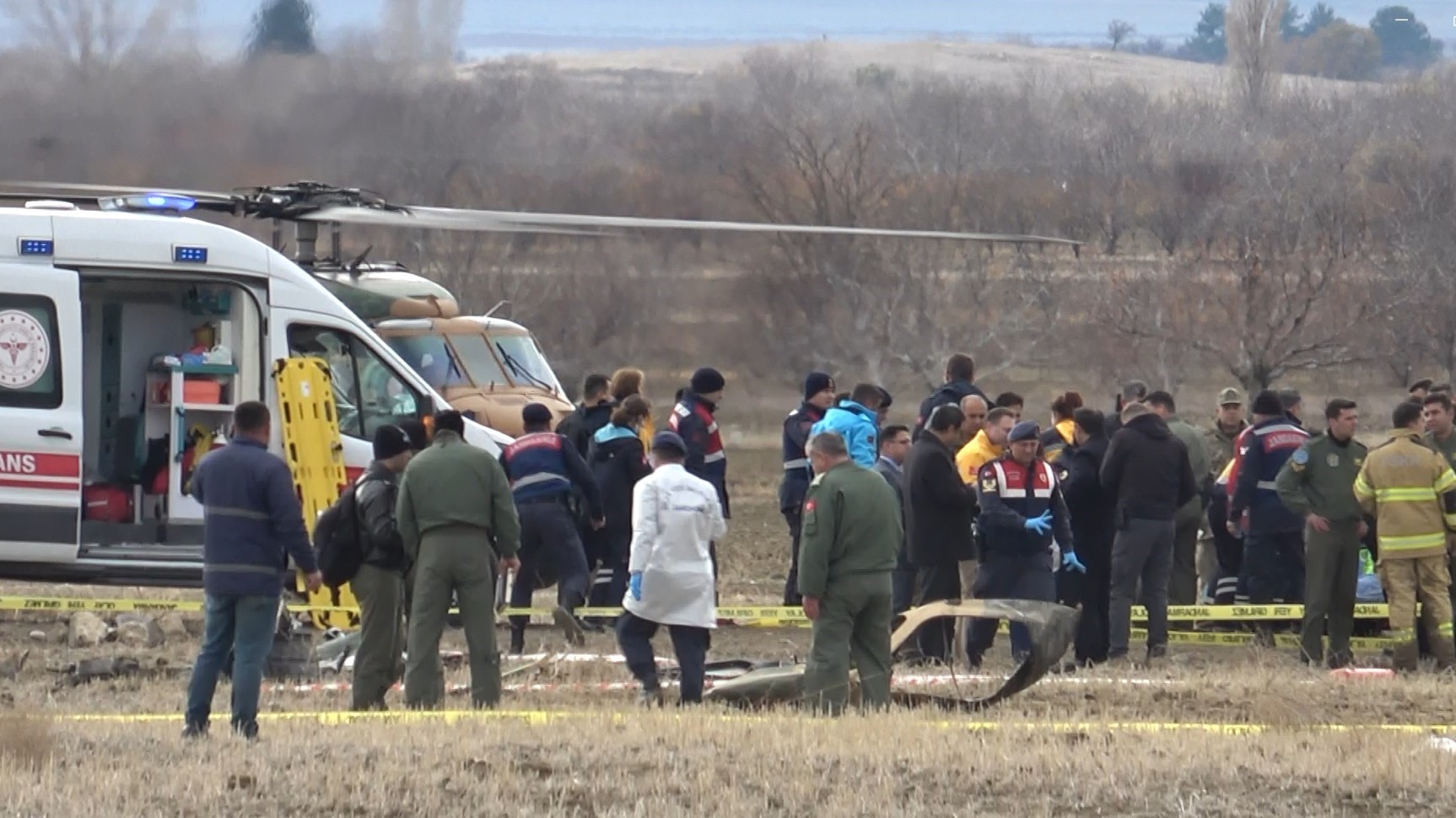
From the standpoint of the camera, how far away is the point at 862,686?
10.5 meters

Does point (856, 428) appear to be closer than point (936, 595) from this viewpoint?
No

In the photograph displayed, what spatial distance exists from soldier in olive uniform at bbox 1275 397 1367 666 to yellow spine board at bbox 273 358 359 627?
567 cm

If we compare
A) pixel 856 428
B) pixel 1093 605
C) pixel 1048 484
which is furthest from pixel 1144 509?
pixel 856 428

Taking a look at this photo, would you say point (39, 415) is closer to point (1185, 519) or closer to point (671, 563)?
point (671, 563)

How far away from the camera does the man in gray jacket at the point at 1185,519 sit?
14.1 metres

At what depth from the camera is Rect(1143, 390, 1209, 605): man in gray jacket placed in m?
14.1

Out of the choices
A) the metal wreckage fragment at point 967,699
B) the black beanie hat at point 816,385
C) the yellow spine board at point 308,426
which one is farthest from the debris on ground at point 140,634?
the black beanie hat at point 816,385

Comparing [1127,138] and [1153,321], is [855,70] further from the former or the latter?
[1153,321]

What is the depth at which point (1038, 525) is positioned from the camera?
1212 centimetres

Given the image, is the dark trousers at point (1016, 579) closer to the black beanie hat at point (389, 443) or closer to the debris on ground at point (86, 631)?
the black beanie hat at point (389, 443)

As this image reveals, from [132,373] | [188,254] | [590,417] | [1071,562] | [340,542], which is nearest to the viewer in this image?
[340,542]

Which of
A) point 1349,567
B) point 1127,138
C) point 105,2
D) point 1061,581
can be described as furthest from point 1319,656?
point 1127,138

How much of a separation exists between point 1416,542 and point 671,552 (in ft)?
15.5

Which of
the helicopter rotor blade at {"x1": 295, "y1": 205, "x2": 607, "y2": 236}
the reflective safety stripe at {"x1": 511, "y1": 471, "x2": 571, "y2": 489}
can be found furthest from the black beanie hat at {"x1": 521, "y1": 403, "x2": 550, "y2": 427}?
the helicopter rotor blade at {"x1": 295, "y1": 205, "x2": 607, "y2": 236}
